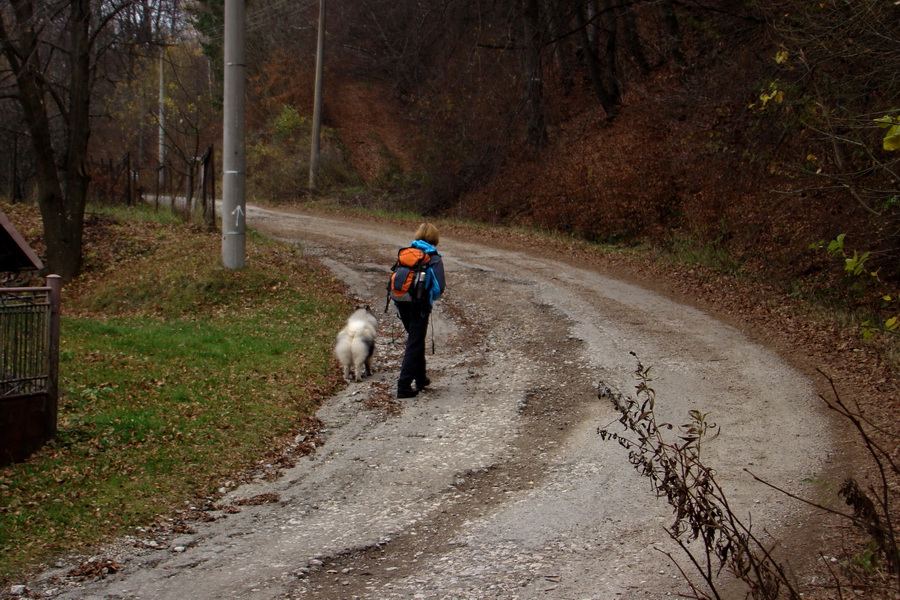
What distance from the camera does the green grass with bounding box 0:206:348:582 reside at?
6426mm

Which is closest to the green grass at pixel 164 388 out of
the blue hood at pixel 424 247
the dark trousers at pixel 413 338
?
the dark trousers at pixel 413 338

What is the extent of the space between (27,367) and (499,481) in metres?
4.40

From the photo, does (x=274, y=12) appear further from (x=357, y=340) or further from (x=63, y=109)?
(x=357, y=340)

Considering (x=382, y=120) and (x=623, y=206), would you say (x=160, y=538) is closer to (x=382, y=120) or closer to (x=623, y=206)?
(x=623, y=206)

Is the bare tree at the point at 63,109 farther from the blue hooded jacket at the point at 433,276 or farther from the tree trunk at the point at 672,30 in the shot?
the tree trunk at the point at 672,30

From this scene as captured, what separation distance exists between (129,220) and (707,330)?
15.0 m

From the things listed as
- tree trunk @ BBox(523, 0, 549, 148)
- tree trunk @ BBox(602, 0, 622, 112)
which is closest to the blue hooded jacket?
tree trunk @ BBox(523, 0, 549, 148)

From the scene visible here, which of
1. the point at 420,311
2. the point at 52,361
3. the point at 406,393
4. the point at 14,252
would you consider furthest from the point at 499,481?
the point at 14,252

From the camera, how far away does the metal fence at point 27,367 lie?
7238 millimetres

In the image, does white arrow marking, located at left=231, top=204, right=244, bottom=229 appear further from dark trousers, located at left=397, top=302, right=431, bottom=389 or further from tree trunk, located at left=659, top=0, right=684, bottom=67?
tree trunk, located at left=659, top=0, right=684, bottom=67

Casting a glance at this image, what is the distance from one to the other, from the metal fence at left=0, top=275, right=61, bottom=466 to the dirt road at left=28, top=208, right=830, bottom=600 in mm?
1981

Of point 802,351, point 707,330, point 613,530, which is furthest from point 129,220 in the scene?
point 613,530

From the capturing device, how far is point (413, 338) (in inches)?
383

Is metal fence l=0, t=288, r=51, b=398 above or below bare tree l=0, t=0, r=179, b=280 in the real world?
below
